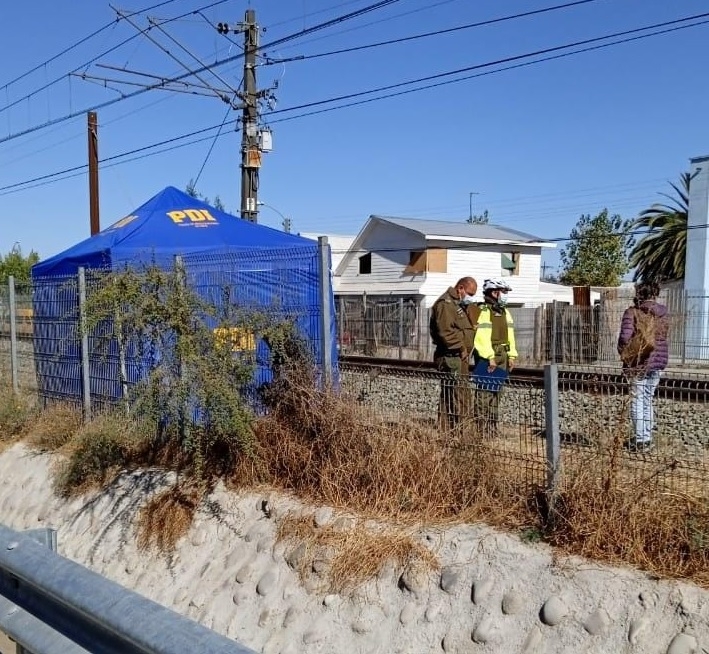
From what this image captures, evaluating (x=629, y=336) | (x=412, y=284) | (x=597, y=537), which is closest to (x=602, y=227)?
(x=412, y=284)

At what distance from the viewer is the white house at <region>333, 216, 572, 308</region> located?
38.7m

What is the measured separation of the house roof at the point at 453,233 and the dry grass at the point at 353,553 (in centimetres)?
3155

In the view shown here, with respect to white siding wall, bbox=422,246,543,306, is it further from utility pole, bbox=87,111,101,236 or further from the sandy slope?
the sandy slope

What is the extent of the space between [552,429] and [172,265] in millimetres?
4010

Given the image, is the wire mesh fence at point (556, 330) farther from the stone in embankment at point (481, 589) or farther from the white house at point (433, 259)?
the stone in embankment at point (481, 589)

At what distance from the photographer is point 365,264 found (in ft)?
140

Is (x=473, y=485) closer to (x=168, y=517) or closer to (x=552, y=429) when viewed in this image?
(x=552, y=429)

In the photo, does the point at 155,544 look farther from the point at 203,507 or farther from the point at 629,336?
the point at 629,336

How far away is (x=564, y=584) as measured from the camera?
4344 mm

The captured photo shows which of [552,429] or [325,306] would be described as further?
[325,306]

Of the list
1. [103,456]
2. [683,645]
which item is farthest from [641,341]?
[103,456]

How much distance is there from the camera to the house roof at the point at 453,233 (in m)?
38.1

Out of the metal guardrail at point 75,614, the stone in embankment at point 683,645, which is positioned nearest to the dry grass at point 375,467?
the stone in embankment at point 683,645

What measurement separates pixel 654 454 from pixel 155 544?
12.8 ft
